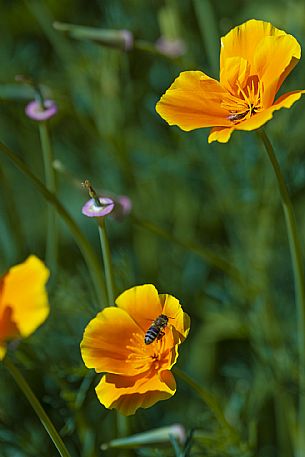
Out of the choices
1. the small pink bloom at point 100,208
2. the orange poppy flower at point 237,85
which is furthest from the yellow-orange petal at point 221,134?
the small pink bloom at point 100,208

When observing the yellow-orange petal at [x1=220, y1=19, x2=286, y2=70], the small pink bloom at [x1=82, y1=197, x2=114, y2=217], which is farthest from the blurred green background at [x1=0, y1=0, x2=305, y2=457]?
the yellow-orange petal at [x1=220, y1=19, x2=286, y2=70]

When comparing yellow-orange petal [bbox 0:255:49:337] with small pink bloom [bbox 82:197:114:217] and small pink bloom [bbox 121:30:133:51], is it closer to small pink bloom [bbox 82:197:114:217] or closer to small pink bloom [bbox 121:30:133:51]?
small pink bloom [bbox 82:197:114:217]

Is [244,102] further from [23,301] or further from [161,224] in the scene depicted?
[161,224]

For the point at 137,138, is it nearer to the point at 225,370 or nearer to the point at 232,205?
the point at 232,205

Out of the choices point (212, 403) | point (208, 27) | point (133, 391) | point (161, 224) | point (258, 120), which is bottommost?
point (161, 224)

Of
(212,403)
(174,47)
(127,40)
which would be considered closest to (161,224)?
(174,47)
